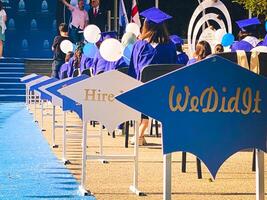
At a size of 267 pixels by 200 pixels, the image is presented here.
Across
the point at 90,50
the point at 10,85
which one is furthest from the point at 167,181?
the point at 10,85

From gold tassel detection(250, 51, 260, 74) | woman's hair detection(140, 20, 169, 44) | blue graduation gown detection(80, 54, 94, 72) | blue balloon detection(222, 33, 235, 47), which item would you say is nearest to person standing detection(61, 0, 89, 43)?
blue graduation gown detection(80, 54, 94, 72)

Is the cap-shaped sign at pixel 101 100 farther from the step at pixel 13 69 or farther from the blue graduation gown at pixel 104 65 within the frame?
the step at pixel 13 69

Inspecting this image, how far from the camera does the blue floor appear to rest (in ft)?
18.0

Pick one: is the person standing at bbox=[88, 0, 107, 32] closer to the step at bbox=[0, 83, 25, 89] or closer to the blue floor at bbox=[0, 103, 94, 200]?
the step at bbox=[0, 83, 25, 89]

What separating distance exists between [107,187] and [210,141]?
7.81 feet

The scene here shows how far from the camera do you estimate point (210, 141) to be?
11.6 ft

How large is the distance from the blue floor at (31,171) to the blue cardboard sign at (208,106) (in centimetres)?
188

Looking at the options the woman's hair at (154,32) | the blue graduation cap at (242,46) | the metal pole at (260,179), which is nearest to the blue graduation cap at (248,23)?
the blue graduation cap at (242,46)

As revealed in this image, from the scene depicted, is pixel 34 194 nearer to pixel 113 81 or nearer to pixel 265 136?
pixel 113 81

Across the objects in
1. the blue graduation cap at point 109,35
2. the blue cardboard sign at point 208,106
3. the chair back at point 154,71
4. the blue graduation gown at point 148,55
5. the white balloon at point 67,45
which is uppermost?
the white balloon at point 67,45

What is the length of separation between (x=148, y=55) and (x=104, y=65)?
2.45m

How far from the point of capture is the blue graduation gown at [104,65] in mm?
10648

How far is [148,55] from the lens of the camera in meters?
A: 8.88

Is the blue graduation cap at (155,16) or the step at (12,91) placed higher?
the blue graduation cap at (155,16)
